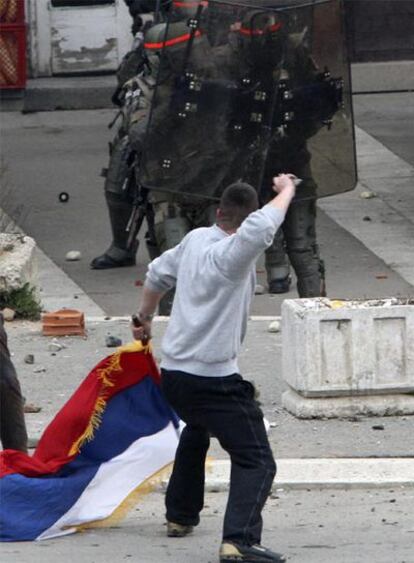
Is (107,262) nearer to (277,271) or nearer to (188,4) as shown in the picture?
(277,271)

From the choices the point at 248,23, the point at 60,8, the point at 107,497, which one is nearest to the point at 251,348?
the point at 248,23

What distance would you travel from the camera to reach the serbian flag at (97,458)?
20.3ft

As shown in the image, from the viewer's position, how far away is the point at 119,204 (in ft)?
38.3

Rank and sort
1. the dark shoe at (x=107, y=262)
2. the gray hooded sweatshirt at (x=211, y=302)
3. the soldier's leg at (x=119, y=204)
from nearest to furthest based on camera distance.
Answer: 1. the gray hooded sweatshirt at (x=211, y=302)
2. the soldier's leg at (x=119, y=204)
3. the dark shoe at (x=107, y=262)

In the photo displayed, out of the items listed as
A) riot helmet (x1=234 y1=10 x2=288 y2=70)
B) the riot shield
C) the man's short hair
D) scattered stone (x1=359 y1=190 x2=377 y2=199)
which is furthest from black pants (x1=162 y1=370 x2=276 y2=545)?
scattered stone (x1=359 y1=190 x2=377 y2=199)

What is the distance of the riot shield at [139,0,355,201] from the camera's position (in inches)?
387

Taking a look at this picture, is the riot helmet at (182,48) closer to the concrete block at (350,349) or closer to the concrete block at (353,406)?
the concrete block at (350,349)

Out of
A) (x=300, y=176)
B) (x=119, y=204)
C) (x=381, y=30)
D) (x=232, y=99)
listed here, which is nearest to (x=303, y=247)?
(x=300, y=176)

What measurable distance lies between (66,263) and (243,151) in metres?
2.96

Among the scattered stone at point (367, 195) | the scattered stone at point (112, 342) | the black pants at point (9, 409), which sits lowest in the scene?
the scattered stone at point (367, 195)

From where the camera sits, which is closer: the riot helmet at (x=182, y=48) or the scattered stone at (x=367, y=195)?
the riot helmet at (x=182, y=48)

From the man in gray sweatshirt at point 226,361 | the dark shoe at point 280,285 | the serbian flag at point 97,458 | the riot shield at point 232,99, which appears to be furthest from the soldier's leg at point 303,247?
the man in gray sweatshirt at point 226,361

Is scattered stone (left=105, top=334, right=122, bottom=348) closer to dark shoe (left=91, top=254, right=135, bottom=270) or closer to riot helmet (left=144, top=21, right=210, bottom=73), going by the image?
riot helmet (left=144, top=21, right=210, bottom=73)

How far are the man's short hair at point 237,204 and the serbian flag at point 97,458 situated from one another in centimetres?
72
